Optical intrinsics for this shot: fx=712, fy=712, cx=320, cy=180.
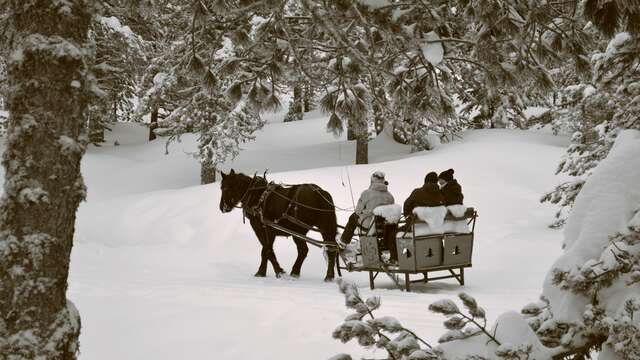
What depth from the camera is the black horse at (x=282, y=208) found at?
1309cm

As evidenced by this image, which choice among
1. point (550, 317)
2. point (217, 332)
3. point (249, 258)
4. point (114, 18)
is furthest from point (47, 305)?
point (114, 18)

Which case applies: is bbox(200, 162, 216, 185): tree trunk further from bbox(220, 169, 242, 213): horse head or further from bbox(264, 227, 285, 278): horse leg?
bbox(264, 227, 285, 278): horse leg

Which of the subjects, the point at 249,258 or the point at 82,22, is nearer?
the point at 82,22

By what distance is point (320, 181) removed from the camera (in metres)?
20.9

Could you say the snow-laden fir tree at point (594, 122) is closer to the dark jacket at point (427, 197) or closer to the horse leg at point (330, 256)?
the dark jacket at point (427, 197)

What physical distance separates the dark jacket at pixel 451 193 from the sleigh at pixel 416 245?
0.30m

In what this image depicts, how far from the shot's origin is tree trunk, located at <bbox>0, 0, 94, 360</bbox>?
13.5 ft

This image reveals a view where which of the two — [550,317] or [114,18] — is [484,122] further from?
[550,317]

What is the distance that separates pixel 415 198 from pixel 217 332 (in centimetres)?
430

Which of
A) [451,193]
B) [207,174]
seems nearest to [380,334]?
[451,193]

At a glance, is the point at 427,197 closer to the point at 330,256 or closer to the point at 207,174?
the point at 330,256

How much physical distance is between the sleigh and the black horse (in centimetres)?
146

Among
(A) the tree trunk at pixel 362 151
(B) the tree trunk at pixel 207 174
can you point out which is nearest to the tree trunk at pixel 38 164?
(B) the tree trunk at pixel 207 174

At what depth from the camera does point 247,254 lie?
17.7 m
